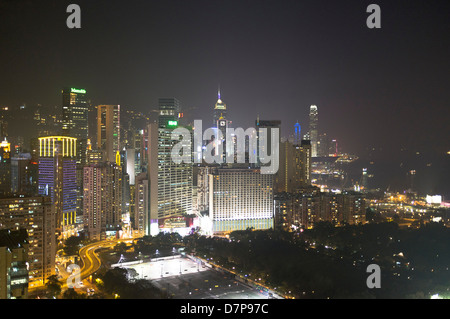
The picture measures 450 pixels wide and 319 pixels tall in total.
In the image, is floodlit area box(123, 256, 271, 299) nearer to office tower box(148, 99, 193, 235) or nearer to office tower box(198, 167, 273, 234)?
office tower box(148, 99, 193, 235)

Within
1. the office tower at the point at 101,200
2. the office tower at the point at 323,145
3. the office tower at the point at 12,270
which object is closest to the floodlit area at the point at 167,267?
the office tower at the point at 101,200

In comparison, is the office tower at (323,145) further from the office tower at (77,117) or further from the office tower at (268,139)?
the office tower at (77,117)

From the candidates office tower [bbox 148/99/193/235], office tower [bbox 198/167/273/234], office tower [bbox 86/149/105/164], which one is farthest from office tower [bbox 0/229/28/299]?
office tower [bbox 86/149/105/164]

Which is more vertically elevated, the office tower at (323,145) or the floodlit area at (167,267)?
the office tower at (323,145)

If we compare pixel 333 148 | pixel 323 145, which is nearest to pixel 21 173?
pixel 333 148

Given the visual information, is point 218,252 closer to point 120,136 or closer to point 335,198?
point 335,198
